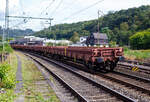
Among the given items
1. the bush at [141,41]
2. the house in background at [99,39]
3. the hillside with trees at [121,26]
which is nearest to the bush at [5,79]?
the house in background at [99,39]

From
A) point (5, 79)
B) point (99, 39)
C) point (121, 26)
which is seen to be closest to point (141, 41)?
point (99, 39)

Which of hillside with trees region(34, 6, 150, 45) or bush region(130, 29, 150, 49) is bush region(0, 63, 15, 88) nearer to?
bush region(130, 29, 150, 49)

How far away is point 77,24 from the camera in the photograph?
135m

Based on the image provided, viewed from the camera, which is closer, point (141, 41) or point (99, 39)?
point (141, 41)

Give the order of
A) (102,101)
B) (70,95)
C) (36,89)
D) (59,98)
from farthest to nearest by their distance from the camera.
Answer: (36,89) → (70,95) → (59,98) → (102,101)

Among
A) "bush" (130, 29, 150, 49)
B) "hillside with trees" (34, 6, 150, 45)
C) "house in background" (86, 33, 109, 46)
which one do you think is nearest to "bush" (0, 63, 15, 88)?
"house in background" (86, 33, 109, 46)

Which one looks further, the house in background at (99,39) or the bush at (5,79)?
the house in background at (99,39)

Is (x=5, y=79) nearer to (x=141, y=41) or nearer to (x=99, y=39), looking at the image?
(x=99, y=39)

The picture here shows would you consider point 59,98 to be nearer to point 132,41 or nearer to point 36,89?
point 36,89

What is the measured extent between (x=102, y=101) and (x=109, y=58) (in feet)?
20.2

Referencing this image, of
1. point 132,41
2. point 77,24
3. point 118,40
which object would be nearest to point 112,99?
point 132,41

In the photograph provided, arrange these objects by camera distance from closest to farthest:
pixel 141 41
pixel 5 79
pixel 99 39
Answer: pixel 5 79 < pixel 141 41 < pixel 99 39

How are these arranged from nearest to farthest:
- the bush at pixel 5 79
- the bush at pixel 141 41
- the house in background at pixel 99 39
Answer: the bush at pixel 5 79, the bush at pixel 141 41, the house in background at pixel 99 39

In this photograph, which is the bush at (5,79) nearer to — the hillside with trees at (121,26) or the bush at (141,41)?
the bush at (141,41)
